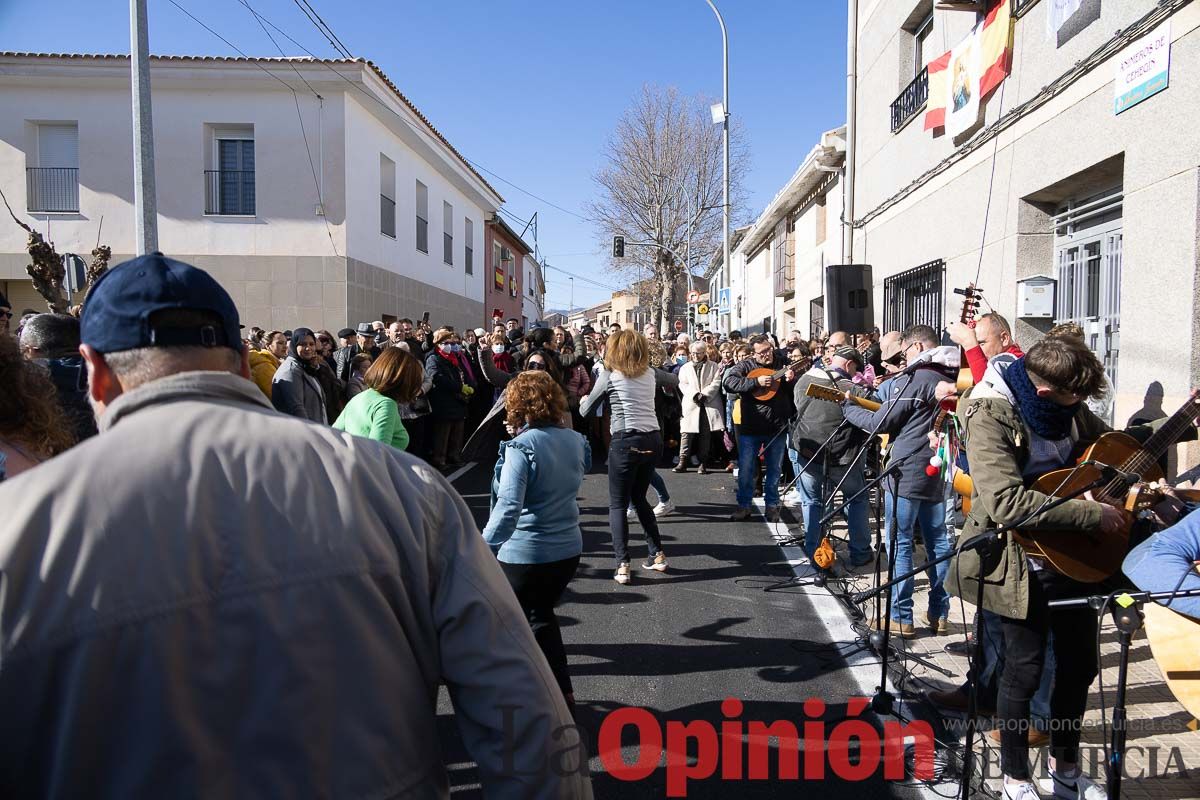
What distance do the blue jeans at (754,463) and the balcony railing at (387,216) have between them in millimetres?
Result: 12980

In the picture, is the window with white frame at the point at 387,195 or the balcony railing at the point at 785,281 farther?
the balcony railing at the point at 785,281

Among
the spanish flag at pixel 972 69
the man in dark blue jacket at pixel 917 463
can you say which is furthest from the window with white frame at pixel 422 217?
the man in dark blue jacket at pixel 917 463

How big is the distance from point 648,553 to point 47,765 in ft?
18.9

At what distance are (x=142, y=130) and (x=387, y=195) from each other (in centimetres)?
1111

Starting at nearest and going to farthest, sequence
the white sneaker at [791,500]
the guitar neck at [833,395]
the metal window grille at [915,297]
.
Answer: the guitar neck at [833,395], the white sneaker at [791,500], the metal window grille at [915,297]

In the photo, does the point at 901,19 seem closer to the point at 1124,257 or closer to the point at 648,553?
the point at 1124,257

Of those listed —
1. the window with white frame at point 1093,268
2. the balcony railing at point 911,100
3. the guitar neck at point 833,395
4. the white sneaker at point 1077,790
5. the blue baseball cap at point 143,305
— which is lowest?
the white sneaker at point 1077,790

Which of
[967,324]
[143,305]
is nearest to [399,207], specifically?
[967,324]

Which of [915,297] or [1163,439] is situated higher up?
[915,297]

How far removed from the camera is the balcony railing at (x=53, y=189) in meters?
15.7

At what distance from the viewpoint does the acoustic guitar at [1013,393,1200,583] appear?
3057mm

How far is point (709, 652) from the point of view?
469 centimetres

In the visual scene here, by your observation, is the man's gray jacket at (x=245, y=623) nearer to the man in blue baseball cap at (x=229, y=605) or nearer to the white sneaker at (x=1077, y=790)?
the man in blue baseball cap at (x=229, y=605)

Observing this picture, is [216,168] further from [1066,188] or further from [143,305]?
[143,305]
